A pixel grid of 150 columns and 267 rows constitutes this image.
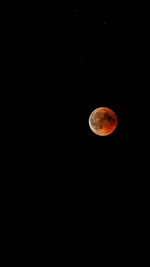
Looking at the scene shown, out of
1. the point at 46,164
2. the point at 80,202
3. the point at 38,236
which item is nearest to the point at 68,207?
the point at 80,202

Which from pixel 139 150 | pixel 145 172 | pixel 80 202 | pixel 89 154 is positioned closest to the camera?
pixel 145 172

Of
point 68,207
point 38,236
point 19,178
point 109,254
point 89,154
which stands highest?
point 89,154

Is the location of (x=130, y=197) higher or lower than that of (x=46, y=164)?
lower

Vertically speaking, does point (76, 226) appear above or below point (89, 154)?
below

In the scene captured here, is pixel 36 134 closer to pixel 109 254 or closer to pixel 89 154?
pixel 89 154

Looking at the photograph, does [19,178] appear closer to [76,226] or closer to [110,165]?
[76,226]

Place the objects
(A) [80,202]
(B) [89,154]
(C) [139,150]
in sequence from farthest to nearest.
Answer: (A) [80,202] → (B) [89,154] → (C) [139,150]

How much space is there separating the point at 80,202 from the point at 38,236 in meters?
2.55

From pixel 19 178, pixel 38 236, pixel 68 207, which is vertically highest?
pixel 19 178

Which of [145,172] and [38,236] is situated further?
[38,236]

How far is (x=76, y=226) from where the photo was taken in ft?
36.0

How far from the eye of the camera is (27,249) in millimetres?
10523

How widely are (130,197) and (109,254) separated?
9.17ft

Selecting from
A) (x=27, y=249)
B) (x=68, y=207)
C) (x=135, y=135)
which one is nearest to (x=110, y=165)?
(x=135, y=135)
